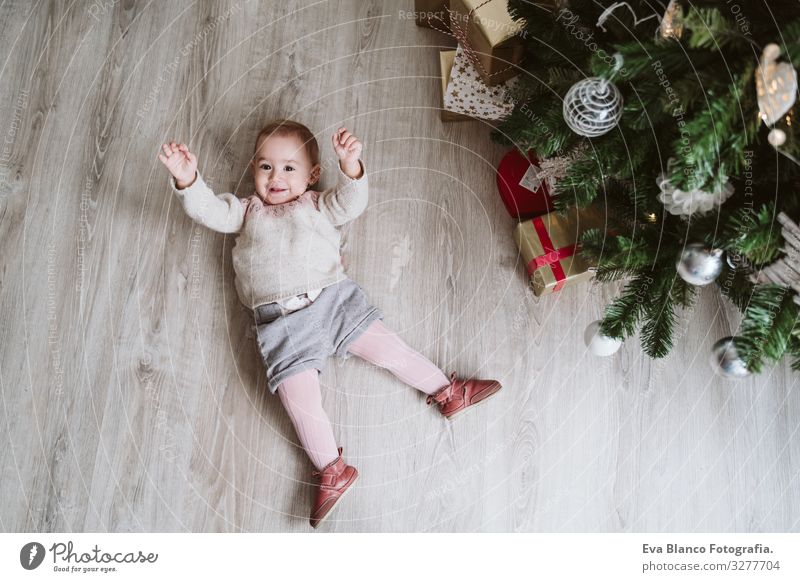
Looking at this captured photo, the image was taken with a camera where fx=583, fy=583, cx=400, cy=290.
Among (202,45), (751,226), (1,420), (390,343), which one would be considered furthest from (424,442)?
(202,45)

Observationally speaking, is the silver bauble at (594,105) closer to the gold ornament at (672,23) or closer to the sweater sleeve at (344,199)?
the gold ornament at (672,23)

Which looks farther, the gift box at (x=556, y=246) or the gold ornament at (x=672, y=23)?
the gift box at (x=556, y=246)

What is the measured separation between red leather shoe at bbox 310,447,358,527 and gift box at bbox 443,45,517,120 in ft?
2.21

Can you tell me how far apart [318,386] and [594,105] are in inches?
24.8

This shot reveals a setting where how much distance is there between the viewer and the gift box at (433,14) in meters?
1.11

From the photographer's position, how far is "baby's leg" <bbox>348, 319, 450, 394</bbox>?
1022 mm

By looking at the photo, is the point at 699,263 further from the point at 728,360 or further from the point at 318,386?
the point at 318,386

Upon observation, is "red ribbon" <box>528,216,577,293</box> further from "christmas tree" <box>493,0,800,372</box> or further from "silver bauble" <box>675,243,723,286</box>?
"silver bauble" <box>675,243,723,286</box>

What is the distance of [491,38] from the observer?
917mm

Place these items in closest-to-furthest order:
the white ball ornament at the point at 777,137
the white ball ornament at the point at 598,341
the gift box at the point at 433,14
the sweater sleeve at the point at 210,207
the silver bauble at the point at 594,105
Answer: the white ball ornament at the point at 777,137
the silver bauble at the point at 594,105
the white ball ornament at the point at 598,341
the sweater sleeve at the point at 210,207
the gift box at the point at 433,14

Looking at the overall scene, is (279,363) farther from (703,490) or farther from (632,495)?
(703,490)

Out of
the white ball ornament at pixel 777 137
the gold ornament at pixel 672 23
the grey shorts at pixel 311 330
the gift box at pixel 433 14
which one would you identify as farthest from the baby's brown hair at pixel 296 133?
the white ball ornament at pixel 777 137
